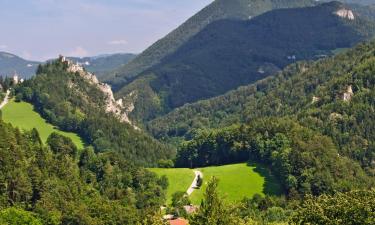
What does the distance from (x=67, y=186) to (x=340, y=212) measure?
75353 mm

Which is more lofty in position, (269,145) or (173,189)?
(269,145)

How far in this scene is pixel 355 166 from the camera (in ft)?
643

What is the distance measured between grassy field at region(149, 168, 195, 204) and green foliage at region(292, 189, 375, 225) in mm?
83587

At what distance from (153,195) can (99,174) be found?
58.2ft

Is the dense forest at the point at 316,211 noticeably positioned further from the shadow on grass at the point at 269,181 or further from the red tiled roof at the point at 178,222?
the shadow on grass at the point at 269,181

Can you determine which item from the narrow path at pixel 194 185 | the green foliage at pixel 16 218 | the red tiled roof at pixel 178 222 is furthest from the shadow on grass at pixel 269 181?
the green foliage at pixel 16 218

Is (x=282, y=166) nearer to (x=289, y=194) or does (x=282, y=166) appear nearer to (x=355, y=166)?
(x=289, y=194)

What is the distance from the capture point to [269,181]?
176625 millimetres

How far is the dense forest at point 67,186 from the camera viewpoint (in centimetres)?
12494

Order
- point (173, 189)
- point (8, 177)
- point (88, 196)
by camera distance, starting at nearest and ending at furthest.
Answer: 1. point (8, 177)
2. point (88, 196)
3. point (173, 189)

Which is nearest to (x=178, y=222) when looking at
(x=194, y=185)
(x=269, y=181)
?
(x=194, y=185)

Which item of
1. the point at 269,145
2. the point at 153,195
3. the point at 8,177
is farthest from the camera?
the point at 269,145

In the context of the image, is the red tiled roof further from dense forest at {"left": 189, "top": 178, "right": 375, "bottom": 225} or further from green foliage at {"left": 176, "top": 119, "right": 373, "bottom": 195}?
dense forest at {"left": 189, "top": 178, "right": 375, "bottom": 225}

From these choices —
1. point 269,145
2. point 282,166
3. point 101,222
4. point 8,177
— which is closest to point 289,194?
point 282,166
